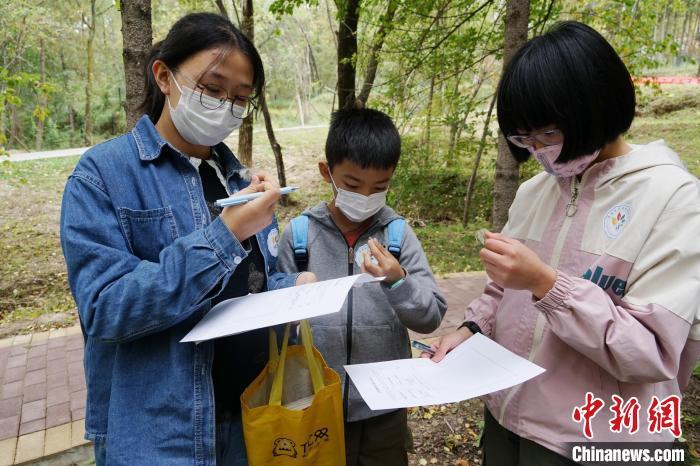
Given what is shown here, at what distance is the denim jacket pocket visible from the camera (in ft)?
3.59

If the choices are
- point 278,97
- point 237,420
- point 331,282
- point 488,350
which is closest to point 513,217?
point 488,350

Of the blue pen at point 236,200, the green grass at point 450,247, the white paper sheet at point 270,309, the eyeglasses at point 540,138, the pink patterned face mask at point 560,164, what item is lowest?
the green grass at point 450,247

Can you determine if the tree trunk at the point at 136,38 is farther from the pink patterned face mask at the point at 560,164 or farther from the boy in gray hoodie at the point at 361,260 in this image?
the pink patterned face mask at the point at 560,164

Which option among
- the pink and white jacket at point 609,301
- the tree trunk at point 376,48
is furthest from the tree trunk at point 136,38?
the tree trunk at point 376,48

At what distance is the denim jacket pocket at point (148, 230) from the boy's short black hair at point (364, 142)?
754 millimetres

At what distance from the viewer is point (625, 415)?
1167mm

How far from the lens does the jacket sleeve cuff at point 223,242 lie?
105 cm

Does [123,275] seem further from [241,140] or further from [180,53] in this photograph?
[241,140]

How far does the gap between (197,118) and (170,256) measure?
465 mm

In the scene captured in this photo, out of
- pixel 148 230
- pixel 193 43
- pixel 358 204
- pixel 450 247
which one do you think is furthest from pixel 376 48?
pixel 148 230

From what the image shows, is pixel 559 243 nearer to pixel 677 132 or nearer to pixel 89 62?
pixel 677 132

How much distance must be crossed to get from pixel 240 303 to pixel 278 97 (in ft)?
117

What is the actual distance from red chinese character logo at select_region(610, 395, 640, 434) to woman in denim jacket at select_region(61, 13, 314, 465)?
96 cm

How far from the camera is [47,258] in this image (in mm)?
6875
